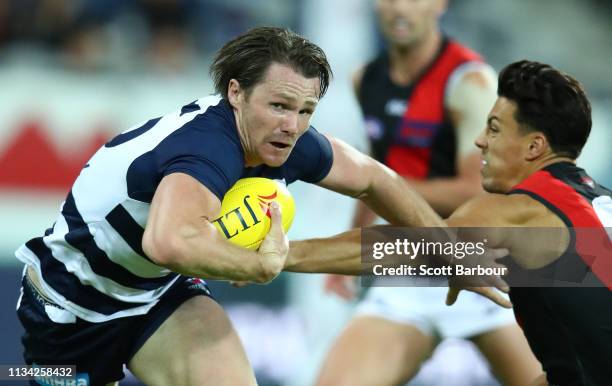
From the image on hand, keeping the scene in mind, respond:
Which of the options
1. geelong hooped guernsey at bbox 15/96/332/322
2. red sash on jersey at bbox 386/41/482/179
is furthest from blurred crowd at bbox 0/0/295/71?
geelong hooped guernsey at bbox 15/96/332/322

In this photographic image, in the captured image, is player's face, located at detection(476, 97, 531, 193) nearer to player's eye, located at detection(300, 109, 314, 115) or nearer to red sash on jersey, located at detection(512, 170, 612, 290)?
red sash on jersey, located at detection(512, 170, 612, 290)

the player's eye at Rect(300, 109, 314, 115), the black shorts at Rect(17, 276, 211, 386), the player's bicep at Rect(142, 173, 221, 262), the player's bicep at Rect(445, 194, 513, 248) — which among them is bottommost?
the black shorts at Rect(17, 276, 211, 386)

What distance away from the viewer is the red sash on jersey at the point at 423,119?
613cm

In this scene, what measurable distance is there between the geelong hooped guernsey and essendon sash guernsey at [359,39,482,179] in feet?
6.90

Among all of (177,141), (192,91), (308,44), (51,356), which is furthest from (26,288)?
(192,91)

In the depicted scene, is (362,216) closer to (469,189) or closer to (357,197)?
(469,189)

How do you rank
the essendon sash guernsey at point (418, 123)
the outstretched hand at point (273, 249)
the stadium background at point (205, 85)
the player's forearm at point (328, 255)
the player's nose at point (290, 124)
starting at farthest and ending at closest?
the stadium background at point (205, 85)
the essendon sash guernsey at point (418, 123)
the player's forearm at point (328, 255)
the player's nose at point (290, 124)
the outstretched hand at point (273, 249)

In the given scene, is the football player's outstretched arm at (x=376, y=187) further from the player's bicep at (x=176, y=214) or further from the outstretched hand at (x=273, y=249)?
the player's bicep at (x=176, y=214)

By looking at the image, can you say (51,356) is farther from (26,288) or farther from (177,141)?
(177,141)

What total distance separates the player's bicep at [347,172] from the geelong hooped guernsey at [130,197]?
5 cm

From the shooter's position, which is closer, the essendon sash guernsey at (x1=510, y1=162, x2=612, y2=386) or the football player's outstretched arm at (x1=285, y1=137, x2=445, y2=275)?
the essendon sash guernsey at (x1=510, y1=162, x2=612, y2=386)

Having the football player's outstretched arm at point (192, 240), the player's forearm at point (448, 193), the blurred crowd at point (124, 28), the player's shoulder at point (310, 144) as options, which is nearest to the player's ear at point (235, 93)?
the player's shoulder at point (310, 144)

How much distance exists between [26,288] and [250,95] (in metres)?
1.34

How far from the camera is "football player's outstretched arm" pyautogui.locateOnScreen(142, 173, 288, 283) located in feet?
10.6
